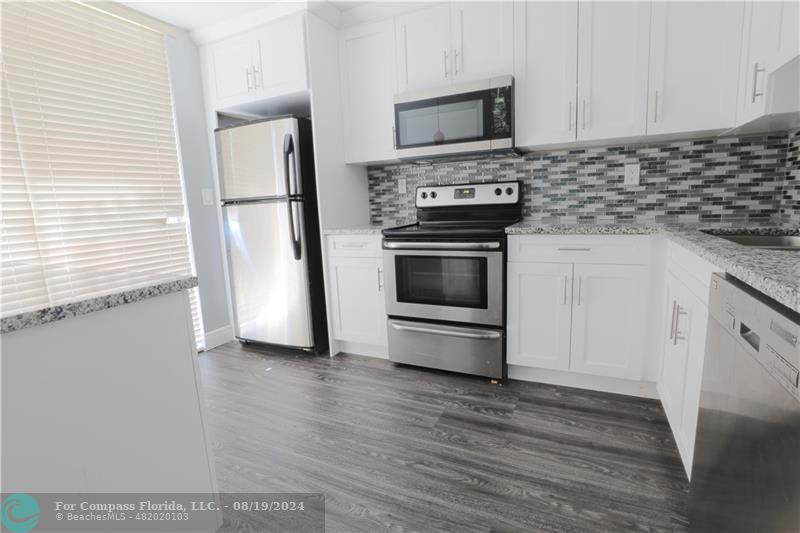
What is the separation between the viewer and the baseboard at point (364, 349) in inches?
113

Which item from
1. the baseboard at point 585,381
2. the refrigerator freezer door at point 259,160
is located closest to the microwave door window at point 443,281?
the baseboard at point 585,381

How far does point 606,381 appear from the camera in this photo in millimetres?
2219

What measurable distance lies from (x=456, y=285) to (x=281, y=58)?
199 cm

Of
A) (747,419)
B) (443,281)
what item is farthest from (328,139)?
(747,419)

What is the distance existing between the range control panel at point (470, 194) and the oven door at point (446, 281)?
0.55 m

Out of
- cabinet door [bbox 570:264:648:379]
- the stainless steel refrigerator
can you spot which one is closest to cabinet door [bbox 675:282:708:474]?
cabinet door [bbox 570:264:648:379]

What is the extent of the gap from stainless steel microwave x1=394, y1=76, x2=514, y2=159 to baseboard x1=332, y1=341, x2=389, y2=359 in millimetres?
1381

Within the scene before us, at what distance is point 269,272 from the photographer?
2.96 meters

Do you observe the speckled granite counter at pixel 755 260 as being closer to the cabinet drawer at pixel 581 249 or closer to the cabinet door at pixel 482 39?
the cabinet drawer at pixel 581 249

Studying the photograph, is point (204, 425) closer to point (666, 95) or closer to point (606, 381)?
point (606, 381)

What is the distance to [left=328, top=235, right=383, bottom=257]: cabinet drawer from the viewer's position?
8.80ft

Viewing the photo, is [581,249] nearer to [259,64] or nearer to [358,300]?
[358,300]

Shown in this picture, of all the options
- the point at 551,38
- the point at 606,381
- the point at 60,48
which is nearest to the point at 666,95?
the point at 551,38

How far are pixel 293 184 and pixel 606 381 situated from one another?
2.34 meters
